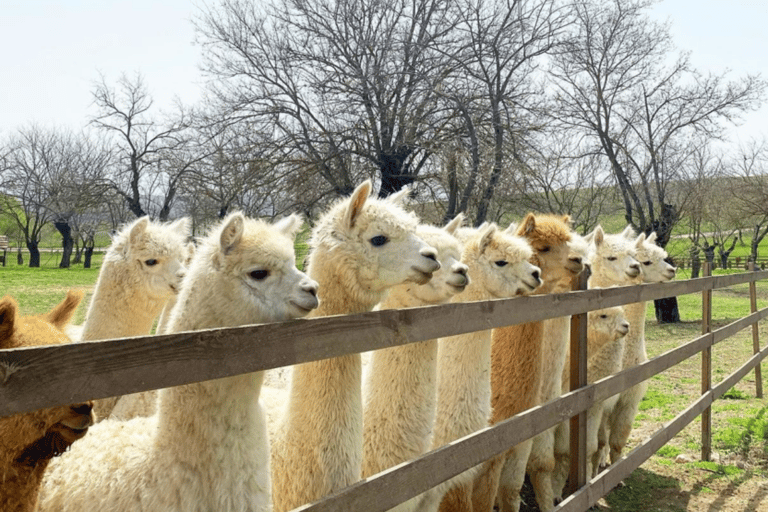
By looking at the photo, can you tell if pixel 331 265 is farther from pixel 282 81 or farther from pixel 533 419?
pixel 282 81

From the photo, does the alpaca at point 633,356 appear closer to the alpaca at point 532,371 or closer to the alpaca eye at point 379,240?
the alpaca at point 532,371

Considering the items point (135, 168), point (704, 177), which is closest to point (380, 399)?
point (135, 168)

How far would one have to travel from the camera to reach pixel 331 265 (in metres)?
3.50

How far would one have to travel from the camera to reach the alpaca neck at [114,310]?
4.86 m

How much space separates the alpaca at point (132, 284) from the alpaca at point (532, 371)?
245 centimetres

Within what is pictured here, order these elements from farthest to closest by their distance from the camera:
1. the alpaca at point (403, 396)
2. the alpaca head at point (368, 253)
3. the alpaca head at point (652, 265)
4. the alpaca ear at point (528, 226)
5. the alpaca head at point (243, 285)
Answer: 1. the alpaca head at point (652, 265)
2. the alpaca ear at point (528, 226)
3. the alpaca at point (403, 396)
4. the alpaca head at point (368, 253)
5. the alpaca head at point (243, 285)


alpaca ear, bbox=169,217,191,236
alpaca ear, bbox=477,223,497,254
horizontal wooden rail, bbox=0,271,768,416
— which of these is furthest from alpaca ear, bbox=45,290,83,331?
alpaca ear, bbox=477,223,497,254

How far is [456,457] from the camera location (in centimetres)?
262

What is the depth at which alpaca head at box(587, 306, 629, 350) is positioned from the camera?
5984 mm

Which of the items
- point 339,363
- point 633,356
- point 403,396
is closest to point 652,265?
point 633,356

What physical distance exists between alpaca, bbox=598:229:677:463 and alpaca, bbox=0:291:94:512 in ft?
15.1

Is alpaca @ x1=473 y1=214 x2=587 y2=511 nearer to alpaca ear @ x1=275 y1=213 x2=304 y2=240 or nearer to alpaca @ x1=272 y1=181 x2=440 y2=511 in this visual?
alpaca @ x1=272 y1=181 x2=440 y2=511

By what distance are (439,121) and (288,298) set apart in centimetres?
1422

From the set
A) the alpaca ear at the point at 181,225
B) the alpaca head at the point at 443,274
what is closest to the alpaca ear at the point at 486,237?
the alpaca head at the point at 443,274
